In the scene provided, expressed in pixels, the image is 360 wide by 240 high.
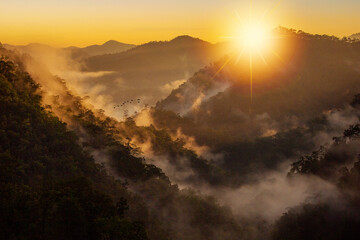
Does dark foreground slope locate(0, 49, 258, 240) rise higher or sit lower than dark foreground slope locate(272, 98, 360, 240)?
lower

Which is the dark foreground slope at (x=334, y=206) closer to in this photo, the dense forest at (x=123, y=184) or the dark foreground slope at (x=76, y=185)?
the dense forest at (x=123, y=184)

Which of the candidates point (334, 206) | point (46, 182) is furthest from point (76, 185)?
point (334, 206)

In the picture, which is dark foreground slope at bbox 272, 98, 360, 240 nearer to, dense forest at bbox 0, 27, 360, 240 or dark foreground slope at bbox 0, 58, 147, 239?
dense forest at bbox 0, 27, 360, 240

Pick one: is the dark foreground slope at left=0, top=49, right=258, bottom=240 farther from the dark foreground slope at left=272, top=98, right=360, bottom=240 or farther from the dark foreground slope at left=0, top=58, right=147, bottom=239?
the dark foreground slope at left=272, top=98, right=360, bottom=240

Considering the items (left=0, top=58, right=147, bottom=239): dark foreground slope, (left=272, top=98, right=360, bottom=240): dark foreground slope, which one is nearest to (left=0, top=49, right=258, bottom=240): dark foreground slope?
(left=0, top=58, right=147, bottom=239): dark foreground slope

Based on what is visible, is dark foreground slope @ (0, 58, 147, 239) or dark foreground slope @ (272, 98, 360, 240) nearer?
dark foreground slope @ (0, 58, 147, 239)

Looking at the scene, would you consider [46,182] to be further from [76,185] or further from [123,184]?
[123,184]

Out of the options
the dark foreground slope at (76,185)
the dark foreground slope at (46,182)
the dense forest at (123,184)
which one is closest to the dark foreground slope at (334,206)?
the dense forest at (123,184)

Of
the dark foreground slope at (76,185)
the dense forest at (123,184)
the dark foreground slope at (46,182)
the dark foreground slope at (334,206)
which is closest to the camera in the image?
the dark foreground slope at (46,182)

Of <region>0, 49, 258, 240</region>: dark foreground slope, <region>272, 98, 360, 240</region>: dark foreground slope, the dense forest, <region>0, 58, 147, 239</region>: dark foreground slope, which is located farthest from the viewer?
<region>272, 98, 360, 240</region>: dark foreground slope

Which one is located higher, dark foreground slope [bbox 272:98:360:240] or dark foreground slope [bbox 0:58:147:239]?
dark foreground slope [bbox 272:98:360:240]

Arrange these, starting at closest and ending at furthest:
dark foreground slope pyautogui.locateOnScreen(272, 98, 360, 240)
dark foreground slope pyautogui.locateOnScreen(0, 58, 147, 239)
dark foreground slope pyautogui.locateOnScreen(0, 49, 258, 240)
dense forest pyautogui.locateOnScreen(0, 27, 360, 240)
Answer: dark foreground slope pyautogui.locateOnScreen(0, 58, 147, 239)
dark foreground slope pyautogui.locateOnScreen(0, 49, 258, 240)
dense forest pyautogui.locateOnScreen(0, 27, 360, 240)
dark foreground slope pyautogui.locateOnScreen(272, 98, 360, 240)

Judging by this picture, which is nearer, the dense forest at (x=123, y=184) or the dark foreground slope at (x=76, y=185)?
the dark foreground slope at (x=76, y=185)
